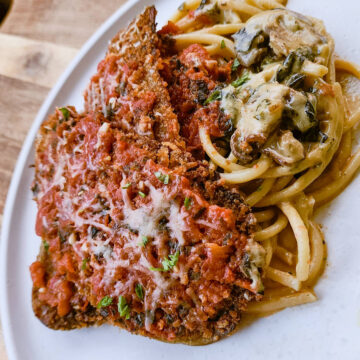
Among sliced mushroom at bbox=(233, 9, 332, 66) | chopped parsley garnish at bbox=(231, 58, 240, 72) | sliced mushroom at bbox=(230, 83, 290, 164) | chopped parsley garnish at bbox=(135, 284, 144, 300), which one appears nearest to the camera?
sliced mushroom at bbox=(230, 83, 290, 164)

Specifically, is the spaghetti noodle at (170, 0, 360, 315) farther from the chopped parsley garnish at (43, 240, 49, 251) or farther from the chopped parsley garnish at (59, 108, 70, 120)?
the chopped parsley garnish at (43, 240, 49, 251)

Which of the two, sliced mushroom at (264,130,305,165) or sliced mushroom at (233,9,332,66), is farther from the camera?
sliced mushroom at (233,9,332,66)

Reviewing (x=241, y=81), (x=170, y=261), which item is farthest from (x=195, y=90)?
(x=170, y=261)

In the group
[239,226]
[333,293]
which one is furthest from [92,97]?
[333,293]

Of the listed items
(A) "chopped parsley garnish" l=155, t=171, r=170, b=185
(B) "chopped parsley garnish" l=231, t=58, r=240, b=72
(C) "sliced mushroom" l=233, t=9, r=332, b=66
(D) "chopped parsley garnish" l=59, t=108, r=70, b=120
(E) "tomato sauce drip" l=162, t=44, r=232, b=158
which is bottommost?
(D) "chopped parsley garnish" l=59, t=108, r=70, b=120

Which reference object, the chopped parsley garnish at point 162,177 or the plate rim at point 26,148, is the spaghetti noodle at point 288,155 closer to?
the chopped parsley garnish at point 162,177

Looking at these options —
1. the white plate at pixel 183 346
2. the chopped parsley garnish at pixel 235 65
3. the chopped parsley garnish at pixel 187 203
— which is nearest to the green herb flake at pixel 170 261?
the chopped parsley garnish at pixel 187 203

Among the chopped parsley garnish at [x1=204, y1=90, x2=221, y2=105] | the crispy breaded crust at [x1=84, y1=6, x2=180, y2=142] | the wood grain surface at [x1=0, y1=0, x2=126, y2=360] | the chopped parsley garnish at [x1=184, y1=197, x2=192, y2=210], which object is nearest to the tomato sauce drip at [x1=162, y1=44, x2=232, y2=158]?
the chopped parsley garnish at [x1=204, y1=90, x2=221, y2=105]
